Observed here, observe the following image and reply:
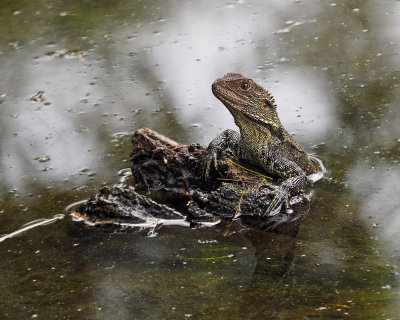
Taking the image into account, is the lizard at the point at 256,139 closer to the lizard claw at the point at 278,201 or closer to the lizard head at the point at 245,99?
the lizard head at the point at 245,99

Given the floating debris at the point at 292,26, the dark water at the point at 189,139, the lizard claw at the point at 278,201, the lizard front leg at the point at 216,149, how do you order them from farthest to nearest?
1. the floating debris at the point at 292,26
2. the lizard front leg at the point at 216,149
3. the lizard claw at the point at 278,201
4. the dark water at the point at 189,139

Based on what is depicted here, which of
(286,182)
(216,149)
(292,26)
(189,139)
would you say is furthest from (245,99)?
(292,26)

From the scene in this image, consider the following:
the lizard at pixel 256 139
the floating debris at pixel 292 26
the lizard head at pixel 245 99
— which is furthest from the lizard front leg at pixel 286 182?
the floating debris at pixel 292 26

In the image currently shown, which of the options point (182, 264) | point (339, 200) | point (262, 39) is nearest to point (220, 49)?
point (262, 39)

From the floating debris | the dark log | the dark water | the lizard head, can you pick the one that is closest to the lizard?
the lizard head

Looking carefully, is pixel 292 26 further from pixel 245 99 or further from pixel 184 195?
pixel 184 195

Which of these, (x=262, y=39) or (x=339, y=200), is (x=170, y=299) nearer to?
(x=339, y=200)

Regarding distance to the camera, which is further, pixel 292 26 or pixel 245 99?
pixel 292 26
